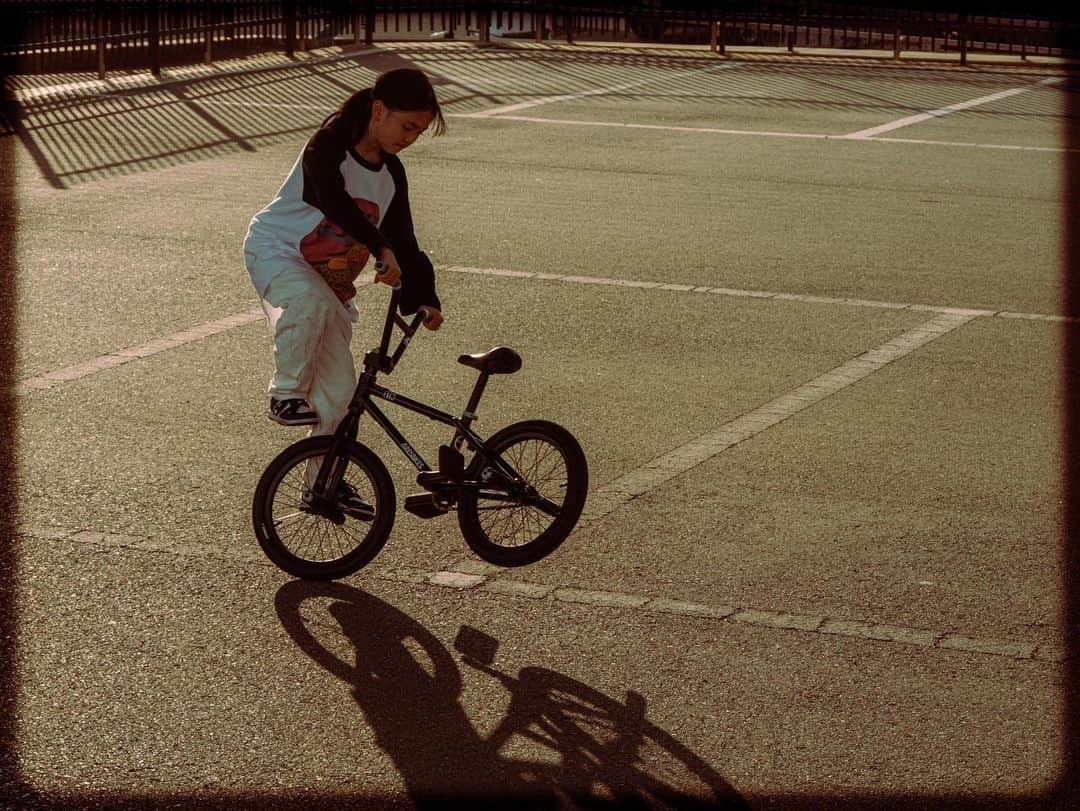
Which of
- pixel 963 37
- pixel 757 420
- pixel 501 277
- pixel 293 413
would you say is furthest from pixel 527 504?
pixel 963 37

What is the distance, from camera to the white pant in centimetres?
587

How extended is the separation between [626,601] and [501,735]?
43.3 inches

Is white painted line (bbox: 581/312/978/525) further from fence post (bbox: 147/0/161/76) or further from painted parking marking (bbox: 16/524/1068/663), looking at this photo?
fence post (bbox: 147/0/161/76)

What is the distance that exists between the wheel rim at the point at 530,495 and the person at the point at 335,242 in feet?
1.80

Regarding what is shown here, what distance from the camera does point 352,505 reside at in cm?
585

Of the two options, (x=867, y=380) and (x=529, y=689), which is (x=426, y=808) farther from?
(x=867, y=380)

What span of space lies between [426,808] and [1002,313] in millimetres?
7099

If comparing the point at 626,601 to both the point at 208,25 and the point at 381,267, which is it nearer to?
the point at 381,267

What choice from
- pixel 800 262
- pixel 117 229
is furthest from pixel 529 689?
pixel 117 229

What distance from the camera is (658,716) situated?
4.90m

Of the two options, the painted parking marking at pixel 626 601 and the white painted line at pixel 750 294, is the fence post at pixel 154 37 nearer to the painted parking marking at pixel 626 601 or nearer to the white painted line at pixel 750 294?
the white painted line at pixel 750 294

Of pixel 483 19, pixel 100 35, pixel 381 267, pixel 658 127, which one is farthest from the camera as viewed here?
pixel 483 19

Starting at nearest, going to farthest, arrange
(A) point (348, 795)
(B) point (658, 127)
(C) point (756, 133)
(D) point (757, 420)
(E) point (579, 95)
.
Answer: (A) point (348, 795) → (D) point (757, 420) → (C) point (756, 133) → (B) point (658, 127) → (E) point (579, 95)

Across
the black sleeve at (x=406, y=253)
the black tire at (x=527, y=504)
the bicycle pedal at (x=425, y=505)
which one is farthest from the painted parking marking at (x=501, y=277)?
the black tire at (x=527, y=504)
